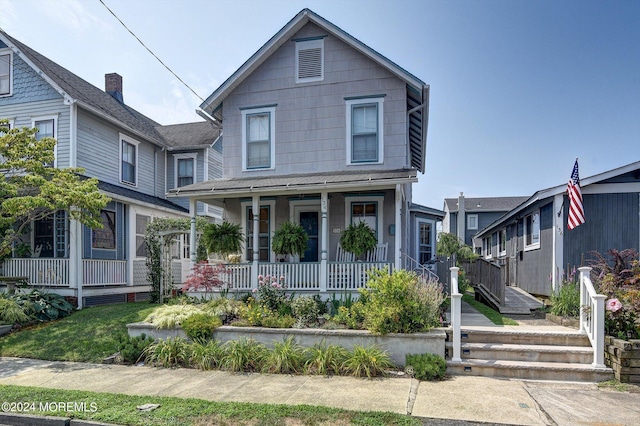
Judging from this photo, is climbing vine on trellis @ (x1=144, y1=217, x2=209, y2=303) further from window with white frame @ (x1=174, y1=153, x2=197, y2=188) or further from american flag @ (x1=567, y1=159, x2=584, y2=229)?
american flag @ (x1=567, y1=159, x2=584, y2=229)

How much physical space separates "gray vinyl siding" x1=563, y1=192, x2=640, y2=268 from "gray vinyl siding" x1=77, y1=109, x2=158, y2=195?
15743 mm

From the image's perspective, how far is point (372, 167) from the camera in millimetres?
12008

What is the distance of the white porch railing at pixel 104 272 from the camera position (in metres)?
13.5

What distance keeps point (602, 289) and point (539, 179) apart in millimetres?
19755

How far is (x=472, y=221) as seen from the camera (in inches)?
1625

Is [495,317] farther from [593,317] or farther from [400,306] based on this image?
[400,306]

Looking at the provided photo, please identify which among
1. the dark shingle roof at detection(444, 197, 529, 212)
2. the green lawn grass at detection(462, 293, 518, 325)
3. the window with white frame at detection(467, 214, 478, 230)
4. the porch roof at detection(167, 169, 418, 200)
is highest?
the dark shingle roof at detection(444, 197, 529, 212)

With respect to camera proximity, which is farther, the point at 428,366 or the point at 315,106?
the point at 315,106

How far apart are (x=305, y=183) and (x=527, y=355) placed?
6289mm

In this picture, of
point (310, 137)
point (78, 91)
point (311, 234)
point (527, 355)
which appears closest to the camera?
point (527, 355)

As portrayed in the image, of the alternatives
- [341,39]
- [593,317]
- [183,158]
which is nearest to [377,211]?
[341,39]

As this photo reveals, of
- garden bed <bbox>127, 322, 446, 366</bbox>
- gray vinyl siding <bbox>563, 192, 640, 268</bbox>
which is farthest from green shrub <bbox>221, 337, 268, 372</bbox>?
gray vinyl siding <bbox>563, 192, 640, 268</bbox>

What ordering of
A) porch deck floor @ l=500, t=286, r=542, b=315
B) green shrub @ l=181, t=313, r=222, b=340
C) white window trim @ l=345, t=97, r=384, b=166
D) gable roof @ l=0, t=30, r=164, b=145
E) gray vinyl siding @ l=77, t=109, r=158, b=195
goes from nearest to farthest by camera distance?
green shrub @ l=181, t=313, r=222, b=340, porch deck floor @ l=500, t=286, r=542, b=315, white window trim @ l=345, t=97, r=384, b=166, gable roof @ l=0, t=30, r=164, b=145, gray vinyl siding @ l=77, t=109, r=158, b=195

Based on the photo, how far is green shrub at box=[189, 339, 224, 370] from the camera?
25.8 feet
